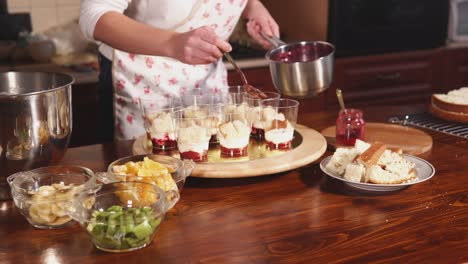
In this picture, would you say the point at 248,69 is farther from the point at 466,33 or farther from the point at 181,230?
the point at 181,230

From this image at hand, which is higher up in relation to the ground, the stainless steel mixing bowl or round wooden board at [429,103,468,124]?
the stainless steel mixing bowl

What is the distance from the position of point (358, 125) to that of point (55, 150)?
0.75 m

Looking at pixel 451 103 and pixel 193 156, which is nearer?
pixel 193 156

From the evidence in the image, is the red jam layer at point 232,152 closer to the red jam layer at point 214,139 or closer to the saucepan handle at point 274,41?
the red jam layer at point 214,139

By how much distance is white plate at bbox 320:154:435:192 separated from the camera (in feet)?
4.34

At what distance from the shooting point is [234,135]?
1454mm

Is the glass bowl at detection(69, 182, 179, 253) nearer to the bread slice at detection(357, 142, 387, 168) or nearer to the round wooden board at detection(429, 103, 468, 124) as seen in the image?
the bread slice at detection(357, 142, 387, 168)

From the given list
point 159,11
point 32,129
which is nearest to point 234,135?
point 32,129

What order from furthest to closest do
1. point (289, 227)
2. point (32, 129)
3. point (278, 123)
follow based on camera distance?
point (278, 123) → point (32, 129) → point (289, 227)

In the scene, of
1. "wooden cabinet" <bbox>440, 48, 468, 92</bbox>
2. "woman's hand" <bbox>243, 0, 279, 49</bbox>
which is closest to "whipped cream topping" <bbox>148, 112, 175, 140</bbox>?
"woman's hand" <bbox>243, 0, 279, 49</bbox>

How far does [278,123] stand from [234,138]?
12 cm

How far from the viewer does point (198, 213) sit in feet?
4.10

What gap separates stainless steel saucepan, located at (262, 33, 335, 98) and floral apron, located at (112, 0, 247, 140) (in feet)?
0.94

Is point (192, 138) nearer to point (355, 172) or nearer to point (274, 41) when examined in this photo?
point (355, 172)
